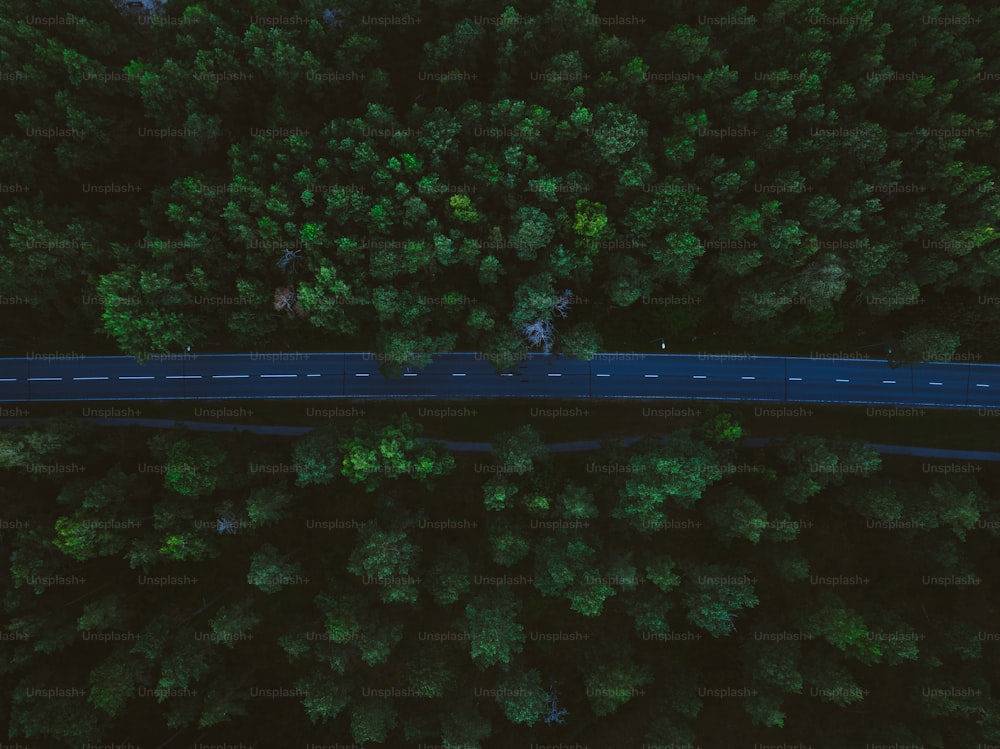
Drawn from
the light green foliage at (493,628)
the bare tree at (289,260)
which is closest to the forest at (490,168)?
the bare tree at (289,260)

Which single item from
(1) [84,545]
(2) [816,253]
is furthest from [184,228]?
(2) [816,253]

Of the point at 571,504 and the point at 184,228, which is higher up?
the point at 184,228

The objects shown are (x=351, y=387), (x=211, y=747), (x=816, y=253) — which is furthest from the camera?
(x=351, y=387)

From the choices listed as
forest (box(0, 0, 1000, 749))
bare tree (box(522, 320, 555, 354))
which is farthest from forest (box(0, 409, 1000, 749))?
bare tree (box(522, 320, 555, 354))

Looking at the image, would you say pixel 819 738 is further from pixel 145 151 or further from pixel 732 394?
pixel 145 151

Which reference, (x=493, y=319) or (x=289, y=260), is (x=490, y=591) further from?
(x=289, y=260)

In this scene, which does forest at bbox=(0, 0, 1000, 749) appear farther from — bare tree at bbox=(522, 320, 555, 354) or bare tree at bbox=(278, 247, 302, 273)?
bare tree at bbox=(278, 247, 302, 273)
